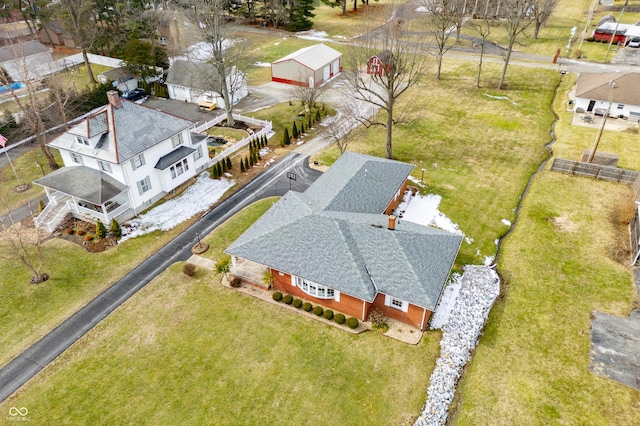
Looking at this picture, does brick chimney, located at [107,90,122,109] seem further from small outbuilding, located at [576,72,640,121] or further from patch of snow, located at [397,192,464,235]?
small outbuilding, located at [576,72,640,121]

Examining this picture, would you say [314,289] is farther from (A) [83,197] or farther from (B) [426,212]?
(A) [83,197]

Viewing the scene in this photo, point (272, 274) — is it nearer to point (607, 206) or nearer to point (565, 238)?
point (565, 238)

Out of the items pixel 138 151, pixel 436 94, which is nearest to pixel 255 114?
pixel 138 151

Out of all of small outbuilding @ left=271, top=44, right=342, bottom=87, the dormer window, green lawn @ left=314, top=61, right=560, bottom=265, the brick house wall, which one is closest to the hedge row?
the brick house wall

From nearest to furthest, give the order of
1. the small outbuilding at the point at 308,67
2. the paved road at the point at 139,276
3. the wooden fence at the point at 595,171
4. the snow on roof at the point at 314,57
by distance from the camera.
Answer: the paved road at the point at 139,276
the wooden fence at the point at 595,171
the small outbuilding at the point at 308,67
the snow on roof at the point at 314,57

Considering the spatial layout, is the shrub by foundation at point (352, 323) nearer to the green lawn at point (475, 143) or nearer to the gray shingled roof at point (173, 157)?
the green lawn at point (475, 143)

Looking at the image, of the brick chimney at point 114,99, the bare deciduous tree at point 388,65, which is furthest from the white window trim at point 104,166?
the bare deciduous tree at point 388,65
